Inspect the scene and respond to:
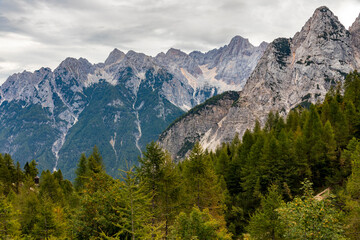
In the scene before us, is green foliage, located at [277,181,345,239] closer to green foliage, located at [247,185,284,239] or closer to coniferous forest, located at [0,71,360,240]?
coniferous forest, located at [0,71,360,240]

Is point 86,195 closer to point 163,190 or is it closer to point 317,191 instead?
point 163,190

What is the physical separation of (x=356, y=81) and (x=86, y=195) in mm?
75657

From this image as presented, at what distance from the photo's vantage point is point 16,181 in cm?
6166

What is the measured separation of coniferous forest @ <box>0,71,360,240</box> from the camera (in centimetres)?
1705

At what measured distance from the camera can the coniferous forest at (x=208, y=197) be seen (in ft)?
55.9

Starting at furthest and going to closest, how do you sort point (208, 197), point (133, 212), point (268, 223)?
1. point (208, 197)
2. point (268, 223)
3. point (133, 212)

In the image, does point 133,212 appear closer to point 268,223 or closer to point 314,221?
point 314,221

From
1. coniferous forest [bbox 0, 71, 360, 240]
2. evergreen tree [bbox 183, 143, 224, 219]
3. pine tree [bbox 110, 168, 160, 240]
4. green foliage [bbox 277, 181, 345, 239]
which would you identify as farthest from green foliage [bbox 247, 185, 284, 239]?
pine tree [bbox 110, 168, 160, 240]

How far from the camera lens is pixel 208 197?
3388 cm

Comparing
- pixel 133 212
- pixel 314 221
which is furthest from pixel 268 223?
pixel 133 212

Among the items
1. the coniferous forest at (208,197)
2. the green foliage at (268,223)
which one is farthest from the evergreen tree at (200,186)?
Answer: the green foliage at (268,223)

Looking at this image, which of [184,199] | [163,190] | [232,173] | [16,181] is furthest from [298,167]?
[16,181]

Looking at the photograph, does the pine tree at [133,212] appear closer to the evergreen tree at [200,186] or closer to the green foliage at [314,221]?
the green foliage at [314,221]

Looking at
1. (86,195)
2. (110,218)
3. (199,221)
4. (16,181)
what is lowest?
(199,221)
